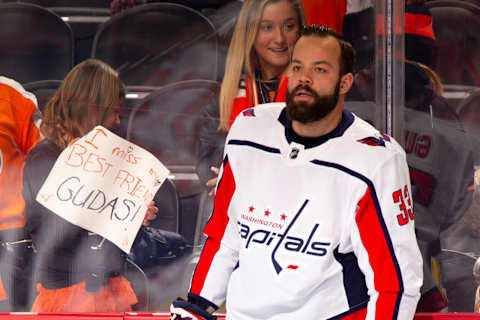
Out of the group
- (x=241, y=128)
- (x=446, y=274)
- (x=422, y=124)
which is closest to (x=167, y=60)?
(x=241, y=128)

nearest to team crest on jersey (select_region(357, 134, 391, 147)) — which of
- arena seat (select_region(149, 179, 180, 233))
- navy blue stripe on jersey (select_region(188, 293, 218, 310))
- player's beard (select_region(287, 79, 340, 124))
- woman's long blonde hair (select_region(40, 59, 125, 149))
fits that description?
player's beard (select_region(287, 79, 340, 124))

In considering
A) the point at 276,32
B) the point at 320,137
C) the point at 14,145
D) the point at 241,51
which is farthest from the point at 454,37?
the point at 14,145

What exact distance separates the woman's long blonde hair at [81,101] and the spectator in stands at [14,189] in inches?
2.6

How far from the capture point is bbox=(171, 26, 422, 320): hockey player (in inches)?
63.7

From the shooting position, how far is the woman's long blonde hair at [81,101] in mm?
2344

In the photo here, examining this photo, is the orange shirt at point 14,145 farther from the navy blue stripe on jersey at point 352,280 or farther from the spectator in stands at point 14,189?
the navy blue stripe on jersey at point 352,280

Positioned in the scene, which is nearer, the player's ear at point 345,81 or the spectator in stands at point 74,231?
the player's ear at point 345,81

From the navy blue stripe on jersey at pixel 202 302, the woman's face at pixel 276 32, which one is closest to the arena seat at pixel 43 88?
the woman's face at pixel 276 32

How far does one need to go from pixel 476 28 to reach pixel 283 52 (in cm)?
73

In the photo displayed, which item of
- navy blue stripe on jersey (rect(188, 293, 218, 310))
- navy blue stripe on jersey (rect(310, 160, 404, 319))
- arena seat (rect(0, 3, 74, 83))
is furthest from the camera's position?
arena seat (rect(0, 3, 74, 83))

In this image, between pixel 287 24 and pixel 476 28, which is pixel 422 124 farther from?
pixel 287 24

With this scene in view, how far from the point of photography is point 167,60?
2352 mm

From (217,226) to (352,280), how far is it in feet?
1.39

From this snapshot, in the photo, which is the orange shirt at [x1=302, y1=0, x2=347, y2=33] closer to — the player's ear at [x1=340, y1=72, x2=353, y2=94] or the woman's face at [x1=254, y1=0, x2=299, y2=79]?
the woman's face at [x1=254, y1=0, x2=299, y2=79]
